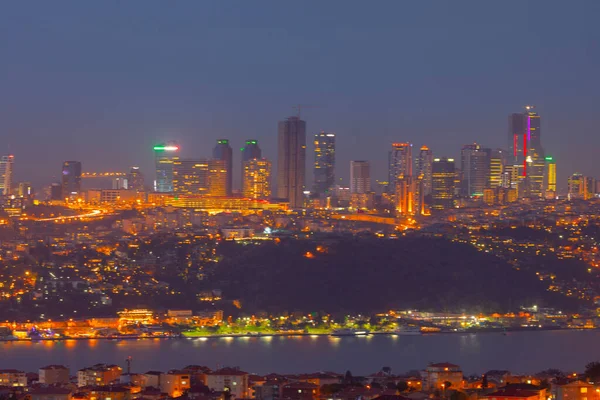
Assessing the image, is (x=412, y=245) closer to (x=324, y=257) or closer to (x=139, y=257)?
(x=324, y=257)

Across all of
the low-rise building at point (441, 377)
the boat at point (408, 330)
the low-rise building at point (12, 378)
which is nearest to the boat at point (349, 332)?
the boat at point (408, 330)

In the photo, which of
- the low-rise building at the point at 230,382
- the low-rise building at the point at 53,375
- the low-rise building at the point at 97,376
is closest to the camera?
the low-rise building at the point at 230,382

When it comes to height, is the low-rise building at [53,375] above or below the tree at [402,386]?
above

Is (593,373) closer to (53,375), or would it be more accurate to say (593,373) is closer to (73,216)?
(53,375)

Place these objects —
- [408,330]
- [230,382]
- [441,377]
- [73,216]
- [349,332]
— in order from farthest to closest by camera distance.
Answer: [73,216] → [408,330] → [349,332] → [441,377] → [230,382]

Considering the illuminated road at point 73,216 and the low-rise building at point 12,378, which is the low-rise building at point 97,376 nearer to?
the low-rise building at point 12,378

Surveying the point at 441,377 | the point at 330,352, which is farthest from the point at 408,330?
the point at 441,377
